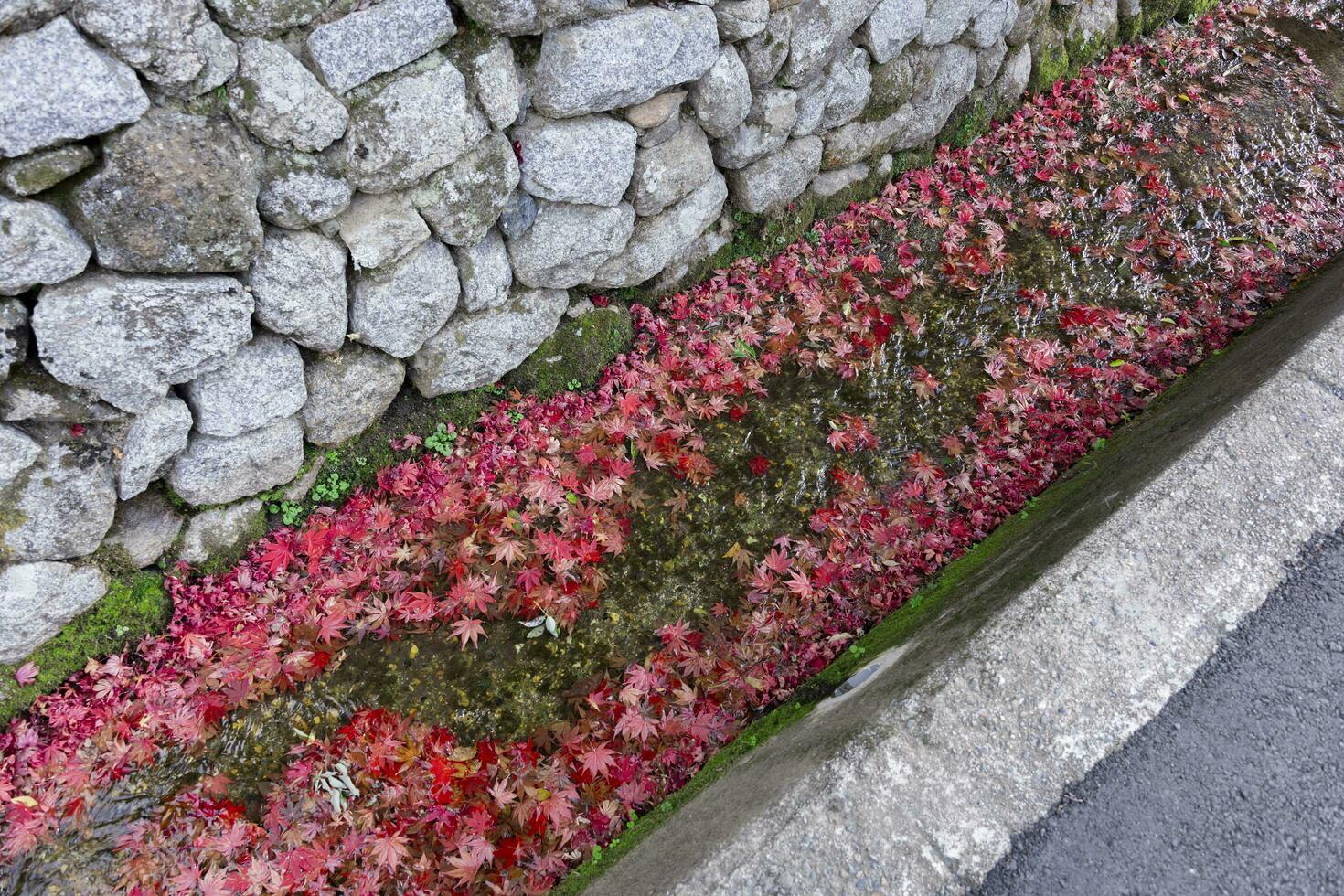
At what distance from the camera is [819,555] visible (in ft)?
10.0

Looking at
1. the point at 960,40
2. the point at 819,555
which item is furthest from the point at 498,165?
the point at 960,40

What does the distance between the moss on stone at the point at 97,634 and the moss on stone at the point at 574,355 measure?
1.62 metres

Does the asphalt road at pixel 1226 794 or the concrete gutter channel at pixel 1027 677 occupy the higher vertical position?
the concrete gutter channel at pixel 1027 677

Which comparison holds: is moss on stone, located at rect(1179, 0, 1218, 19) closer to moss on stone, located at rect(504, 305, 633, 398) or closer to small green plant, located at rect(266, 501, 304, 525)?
moss on stone, located at rect(504, 305, 633, 398)

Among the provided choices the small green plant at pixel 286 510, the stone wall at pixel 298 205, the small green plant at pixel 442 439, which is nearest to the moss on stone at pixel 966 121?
the stone wall at pixel 298 205

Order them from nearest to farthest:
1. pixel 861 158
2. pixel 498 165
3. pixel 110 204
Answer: pixel 110 204 → pixel 498 165 → pixel 861 158

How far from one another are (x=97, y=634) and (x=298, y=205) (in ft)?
5.68

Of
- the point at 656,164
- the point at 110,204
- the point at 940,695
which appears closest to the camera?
the point at 940,695

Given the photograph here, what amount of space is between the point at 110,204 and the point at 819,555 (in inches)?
104

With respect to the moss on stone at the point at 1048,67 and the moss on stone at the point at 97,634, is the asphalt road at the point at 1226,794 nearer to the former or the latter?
the moss on stone at the point at 97,634

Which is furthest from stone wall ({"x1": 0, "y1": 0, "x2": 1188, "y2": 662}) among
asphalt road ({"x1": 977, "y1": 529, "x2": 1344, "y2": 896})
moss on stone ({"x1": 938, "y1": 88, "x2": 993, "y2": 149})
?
asphalt road ({"x1": 977, "y1": 529, "x2": 1344, "y2": 896})

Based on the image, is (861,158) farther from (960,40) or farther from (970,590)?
(970,590)

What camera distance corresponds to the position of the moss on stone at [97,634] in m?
2.65

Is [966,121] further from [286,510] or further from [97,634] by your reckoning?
[97,634]
